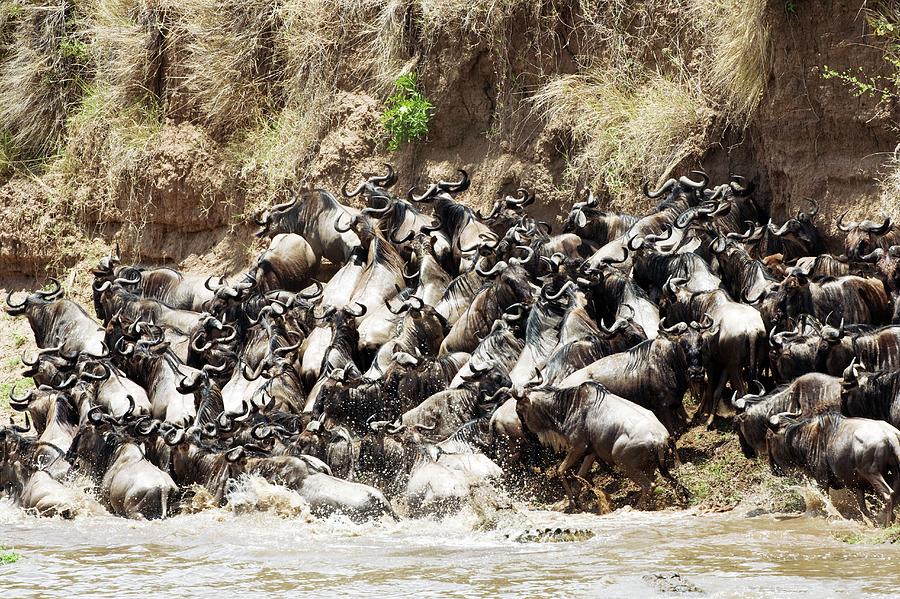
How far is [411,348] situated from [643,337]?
2.29 meters

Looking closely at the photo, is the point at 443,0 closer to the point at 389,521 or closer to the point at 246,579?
the point at 389,521

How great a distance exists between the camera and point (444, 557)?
8.38 metres

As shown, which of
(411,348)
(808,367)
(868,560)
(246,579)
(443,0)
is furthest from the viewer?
(443,0)

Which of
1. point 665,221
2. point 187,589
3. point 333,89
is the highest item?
point 333,89

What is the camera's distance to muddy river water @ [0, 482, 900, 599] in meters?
7.43

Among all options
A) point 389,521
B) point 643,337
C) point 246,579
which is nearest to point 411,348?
point 643,337

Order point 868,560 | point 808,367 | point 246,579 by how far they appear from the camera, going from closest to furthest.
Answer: point 868,560 < point 246,579 < point 808,367

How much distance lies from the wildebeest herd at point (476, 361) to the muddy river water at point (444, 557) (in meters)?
0.33

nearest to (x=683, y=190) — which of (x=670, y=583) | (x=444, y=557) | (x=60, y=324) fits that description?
(x=444, y=557)

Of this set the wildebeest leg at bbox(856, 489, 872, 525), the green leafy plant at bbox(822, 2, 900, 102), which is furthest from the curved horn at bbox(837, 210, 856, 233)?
the wildebeest leg at bbox(856, 489, 872, 525)

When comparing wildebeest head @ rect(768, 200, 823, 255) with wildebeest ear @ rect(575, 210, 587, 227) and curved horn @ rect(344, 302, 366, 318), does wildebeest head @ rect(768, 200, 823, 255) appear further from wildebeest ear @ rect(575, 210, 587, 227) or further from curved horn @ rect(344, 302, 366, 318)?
curved horn @ rect(344, 302, 366, 318)

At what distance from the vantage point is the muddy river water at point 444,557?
7.43 m

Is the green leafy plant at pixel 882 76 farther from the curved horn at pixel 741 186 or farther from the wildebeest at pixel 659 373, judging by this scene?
the wildebeest at pixel 659 373

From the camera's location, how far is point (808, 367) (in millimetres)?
10102
